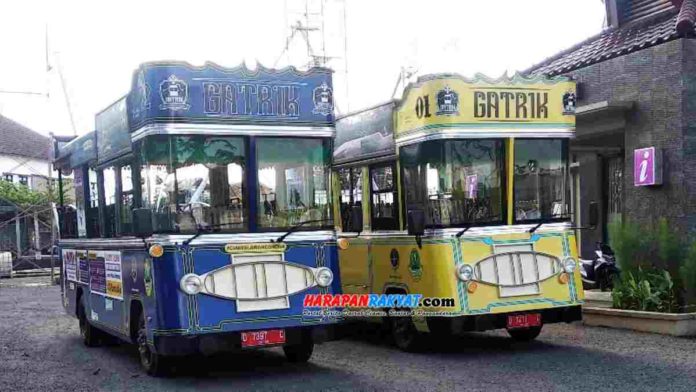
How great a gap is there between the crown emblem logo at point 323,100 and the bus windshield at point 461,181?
4.35ft

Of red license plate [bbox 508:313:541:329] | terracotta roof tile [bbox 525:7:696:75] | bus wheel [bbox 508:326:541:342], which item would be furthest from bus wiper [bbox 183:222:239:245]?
terracotta roof tile [bbox 525:7:696:75]

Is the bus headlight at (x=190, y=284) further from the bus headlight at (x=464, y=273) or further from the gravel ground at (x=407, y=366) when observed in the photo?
the bus headlight at (x=464, y=273)

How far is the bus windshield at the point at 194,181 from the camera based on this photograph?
780 centimetres

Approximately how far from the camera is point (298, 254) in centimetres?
816

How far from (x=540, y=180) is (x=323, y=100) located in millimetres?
2774

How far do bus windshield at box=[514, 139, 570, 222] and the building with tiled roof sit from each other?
3.18 meters

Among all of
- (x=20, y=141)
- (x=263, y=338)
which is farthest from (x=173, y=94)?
(x=20, y=141)

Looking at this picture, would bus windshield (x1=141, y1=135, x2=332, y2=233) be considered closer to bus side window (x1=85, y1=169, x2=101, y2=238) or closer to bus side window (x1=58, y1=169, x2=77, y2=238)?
bus side window (x1=85, y1=169, x2=101, y2=238)

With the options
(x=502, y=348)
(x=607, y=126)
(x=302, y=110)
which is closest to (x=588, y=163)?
(x=607, y=126)

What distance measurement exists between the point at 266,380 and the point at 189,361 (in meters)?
1.44

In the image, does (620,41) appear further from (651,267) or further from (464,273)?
(464,273)

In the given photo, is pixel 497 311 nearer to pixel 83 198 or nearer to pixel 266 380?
pixel 266 380

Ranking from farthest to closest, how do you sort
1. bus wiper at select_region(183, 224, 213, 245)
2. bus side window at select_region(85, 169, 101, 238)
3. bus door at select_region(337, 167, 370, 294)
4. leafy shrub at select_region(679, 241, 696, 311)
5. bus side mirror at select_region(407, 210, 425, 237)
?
bus door at select_region(337, 167, 370, 294) < leafy shrub at select_region(679, 241, 696, 311) < bus side window at select_region(85, 169, 101, 238) < bus side mirror at select_region(407, 210, 425, 237) < bus wiper at select_region(183, 224, 213, 245)

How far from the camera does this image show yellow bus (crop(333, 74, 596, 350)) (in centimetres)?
897
